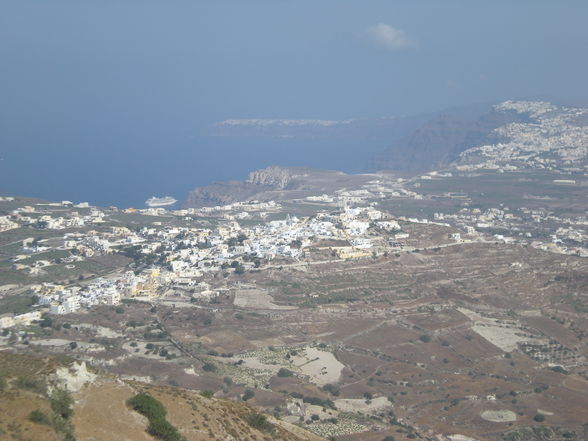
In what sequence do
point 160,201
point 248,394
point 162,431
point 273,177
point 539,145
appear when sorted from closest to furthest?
point 162,431 < point 248,394 < point 160,201 < point 273,177 < point 539,145

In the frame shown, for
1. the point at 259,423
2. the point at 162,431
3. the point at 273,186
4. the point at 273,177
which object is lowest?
the point at 259,423

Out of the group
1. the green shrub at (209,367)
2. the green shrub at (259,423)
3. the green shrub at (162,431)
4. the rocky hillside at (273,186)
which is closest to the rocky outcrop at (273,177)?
the rocky hillside at (273,186)

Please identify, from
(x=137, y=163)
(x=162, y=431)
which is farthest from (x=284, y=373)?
(x=137, y=163)

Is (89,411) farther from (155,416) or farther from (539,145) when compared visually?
(539,145)

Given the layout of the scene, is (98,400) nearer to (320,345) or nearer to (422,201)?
(320,345)

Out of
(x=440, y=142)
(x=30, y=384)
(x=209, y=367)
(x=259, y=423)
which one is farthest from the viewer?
(x=440, y=142)

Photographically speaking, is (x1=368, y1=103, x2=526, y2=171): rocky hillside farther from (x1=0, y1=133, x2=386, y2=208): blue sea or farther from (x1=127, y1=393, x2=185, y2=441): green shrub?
(x1=127, y1=393, x2=185, y2=441): green shrub

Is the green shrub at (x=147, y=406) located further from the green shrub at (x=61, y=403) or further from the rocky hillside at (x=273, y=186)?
the rocky hillside at (x=273, y=186)
